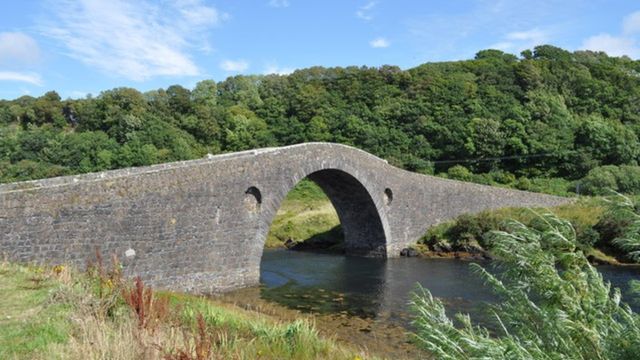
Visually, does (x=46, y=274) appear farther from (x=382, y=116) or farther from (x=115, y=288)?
(x=382, y=116)

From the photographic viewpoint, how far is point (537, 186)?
45.5 metres

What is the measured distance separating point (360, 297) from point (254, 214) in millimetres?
4829

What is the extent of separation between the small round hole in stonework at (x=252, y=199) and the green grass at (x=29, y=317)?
31.9 ft

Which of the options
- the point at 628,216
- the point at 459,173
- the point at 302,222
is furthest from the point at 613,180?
the point at 628,216

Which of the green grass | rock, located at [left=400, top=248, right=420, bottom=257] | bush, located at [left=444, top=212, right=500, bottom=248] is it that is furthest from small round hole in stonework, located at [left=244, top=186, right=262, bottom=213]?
bush, located at [left=444, top=212, right=500, bottom=248]

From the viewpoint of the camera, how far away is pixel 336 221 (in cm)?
3559

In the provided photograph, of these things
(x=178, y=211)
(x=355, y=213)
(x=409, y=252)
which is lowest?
(x=409, y=252)

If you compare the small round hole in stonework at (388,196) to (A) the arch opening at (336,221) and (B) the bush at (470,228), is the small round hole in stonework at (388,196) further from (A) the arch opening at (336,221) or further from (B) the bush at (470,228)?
(B) the bush at (470,228)

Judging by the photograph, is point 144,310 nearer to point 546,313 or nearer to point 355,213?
point 546,313

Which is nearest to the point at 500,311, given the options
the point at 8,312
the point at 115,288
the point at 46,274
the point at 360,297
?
the point at 115,288

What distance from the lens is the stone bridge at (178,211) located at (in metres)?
13.4

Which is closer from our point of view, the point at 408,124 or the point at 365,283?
the point at 365,283

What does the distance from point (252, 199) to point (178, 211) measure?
358 cm

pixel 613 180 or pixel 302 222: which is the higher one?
pixel 613 180
